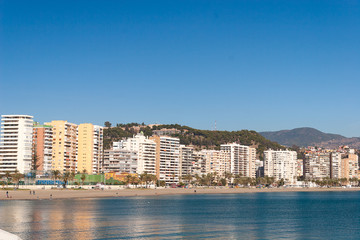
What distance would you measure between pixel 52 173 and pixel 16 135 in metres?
23.5

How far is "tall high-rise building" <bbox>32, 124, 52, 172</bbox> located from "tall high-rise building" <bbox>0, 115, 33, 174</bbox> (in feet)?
21.8

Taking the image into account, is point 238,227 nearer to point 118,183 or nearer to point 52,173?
point 52,173

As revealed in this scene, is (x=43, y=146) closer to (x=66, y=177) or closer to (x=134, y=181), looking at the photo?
(x=134, y=181)

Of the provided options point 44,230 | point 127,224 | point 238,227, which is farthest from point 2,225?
point 238,227

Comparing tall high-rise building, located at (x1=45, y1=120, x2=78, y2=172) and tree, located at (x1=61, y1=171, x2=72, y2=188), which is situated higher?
tall high-rise building, located at (x1=45, y1=120, x2=78, y2=172)

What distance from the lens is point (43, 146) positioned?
193 metres

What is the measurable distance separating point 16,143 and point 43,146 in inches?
482

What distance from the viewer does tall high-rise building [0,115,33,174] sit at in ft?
593

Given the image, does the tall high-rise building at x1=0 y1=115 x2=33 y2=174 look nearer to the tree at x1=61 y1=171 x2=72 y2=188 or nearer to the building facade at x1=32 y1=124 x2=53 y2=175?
the building facade at x1=32 y1=124 x2=53 y2=175

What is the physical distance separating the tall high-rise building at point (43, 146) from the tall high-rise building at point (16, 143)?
6.66 m

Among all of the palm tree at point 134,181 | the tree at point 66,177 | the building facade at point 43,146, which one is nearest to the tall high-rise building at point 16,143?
Result: the building facade at point 43,146

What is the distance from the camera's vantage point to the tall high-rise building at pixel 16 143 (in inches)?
7116

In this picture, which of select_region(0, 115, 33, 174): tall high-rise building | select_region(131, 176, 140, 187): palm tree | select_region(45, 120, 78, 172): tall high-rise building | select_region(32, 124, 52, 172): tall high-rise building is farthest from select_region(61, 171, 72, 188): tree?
select_region(45, 120, 78, 172): tall high-rise building

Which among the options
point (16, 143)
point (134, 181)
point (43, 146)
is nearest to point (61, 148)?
point (43, 146)
